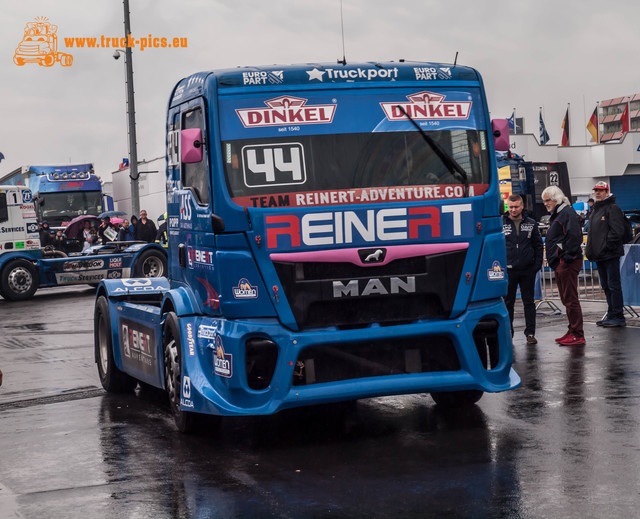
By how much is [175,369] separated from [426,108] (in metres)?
2.87

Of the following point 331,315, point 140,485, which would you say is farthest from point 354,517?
point 331,315

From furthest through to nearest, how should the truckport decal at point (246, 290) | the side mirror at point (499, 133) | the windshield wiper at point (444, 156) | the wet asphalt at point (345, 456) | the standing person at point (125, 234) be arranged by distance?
the standing person at point (125, 234) < the side mirror at point (499, 133) < the windshield wiper at point (444, 156) < the truckport decal at point (246, 290) < the wet asphalt at point (345, 456)

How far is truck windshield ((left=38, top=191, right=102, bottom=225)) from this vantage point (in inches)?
1485

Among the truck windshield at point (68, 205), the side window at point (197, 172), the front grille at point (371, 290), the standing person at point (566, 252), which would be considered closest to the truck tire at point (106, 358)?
the side window at point (197, 172)

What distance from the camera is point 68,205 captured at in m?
38.0

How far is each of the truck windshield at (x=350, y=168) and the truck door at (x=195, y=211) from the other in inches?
9.6

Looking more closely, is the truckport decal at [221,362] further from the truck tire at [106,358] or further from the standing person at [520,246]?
the standing person at [520,246]

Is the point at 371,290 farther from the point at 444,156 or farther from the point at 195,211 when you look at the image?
the point at 195,211

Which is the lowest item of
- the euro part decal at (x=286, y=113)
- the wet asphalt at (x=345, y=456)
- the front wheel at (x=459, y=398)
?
the wet asphalt at (x=345, y=456)

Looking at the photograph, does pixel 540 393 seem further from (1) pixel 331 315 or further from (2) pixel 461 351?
(1) pixel 331 315

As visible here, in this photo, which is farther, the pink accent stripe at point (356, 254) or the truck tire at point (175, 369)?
the truck tire at point (175, 369)

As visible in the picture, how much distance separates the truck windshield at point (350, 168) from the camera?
755 centimetres

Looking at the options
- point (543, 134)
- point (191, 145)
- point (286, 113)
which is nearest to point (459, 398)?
point (286, 113)

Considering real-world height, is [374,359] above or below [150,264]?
below
